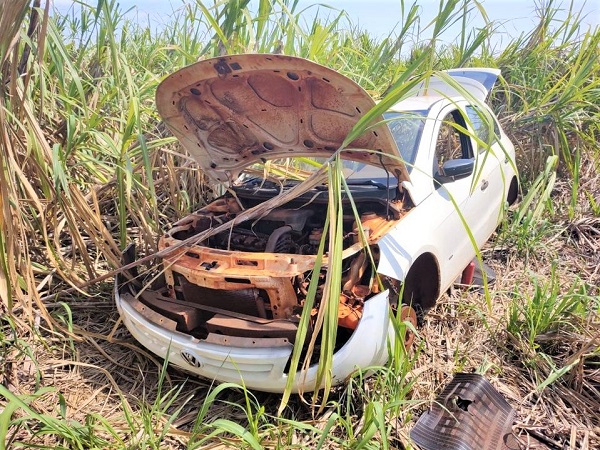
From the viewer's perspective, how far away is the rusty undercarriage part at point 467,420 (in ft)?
7.45

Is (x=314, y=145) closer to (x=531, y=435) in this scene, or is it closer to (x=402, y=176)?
(x=402, y=176)

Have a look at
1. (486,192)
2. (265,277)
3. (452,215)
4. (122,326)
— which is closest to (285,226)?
(265,277)

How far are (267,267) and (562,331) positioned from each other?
5.67 ft

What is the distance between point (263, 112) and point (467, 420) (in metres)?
1.85

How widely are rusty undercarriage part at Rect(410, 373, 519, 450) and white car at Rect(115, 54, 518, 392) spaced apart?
370 mm

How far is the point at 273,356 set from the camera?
90.8 inches

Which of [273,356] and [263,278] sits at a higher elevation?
[263,278]

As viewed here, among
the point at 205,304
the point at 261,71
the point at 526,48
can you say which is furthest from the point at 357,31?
the point at 205,304

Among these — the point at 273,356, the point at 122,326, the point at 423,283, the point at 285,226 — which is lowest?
the point at 122,326

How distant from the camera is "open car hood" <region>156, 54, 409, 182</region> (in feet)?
8.11

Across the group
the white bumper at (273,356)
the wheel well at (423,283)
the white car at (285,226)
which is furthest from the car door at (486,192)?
the white bumper at (273,356)

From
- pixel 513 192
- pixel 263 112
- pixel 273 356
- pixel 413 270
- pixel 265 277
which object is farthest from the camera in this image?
pixel 513 192

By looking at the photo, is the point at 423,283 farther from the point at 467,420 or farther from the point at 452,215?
the point at 467,420

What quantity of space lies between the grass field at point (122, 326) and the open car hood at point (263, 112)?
9.8 inches
